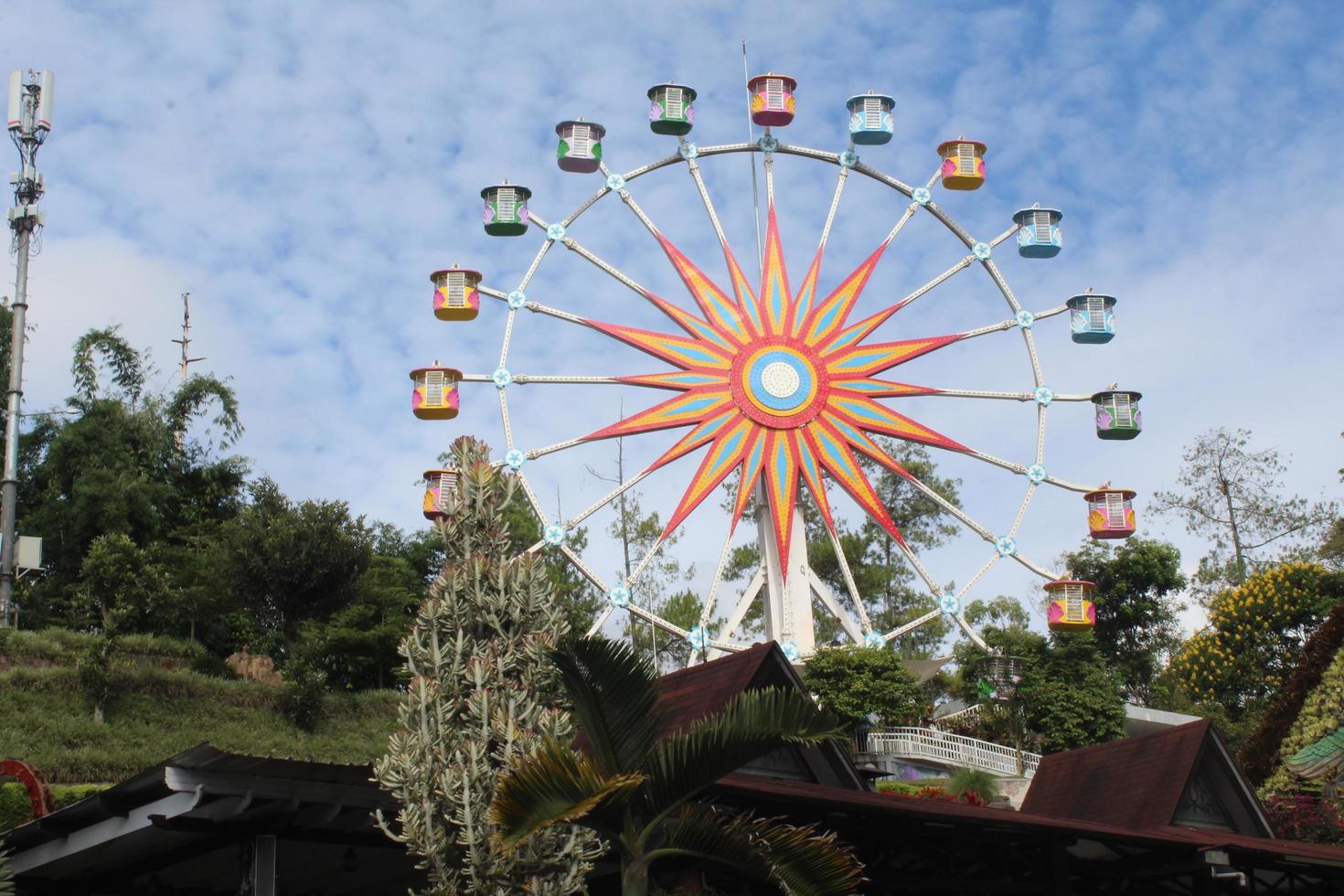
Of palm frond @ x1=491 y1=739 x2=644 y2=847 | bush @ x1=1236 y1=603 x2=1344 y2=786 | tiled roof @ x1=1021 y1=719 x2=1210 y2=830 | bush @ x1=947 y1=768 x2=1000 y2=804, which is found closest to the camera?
palm frond @ x1=491 y1=739 x2=644 y2=847

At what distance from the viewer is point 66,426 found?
42.4 meters

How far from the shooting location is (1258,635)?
1607 inches

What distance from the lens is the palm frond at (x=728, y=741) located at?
8.84 meters

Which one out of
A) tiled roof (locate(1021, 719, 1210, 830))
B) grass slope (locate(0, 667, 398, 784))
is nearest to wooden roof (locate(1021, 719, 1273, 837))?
tiled roof (locate(1021, 719, 1210, 830))

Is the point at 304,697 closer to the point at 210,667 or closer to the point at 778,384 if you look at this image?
the point at 210,667

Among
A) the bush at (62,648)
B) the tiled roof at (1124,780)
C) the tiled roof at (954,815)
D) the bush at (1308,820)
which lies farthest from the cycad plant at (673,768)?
the bush at (62,648)

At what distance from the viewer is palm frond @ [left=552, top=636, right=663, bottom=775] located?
9039 millimetres

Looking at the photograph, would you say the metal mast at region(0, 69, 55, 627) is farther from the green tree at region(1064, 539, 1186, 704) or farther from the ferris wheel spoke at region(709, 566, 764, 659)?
the green tree at region(1064, 539, 1186, 704)

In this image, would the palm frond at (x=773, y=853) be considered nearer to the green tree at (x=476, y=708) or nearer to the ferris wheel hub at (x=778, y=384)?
the green tree at (x=476, y=708)

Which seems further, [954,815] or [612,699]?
[954,815]

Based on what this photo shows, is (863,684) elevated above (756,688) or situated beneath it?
elevated above

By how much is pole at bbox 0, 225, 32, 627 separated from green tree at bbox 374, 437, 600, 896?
21966mm

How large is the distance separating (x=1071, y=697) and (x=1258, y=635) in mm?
9291

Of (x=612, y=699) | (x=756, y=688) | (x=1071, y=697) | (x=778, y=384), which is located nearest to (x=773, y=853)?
(x=612, y=699)
